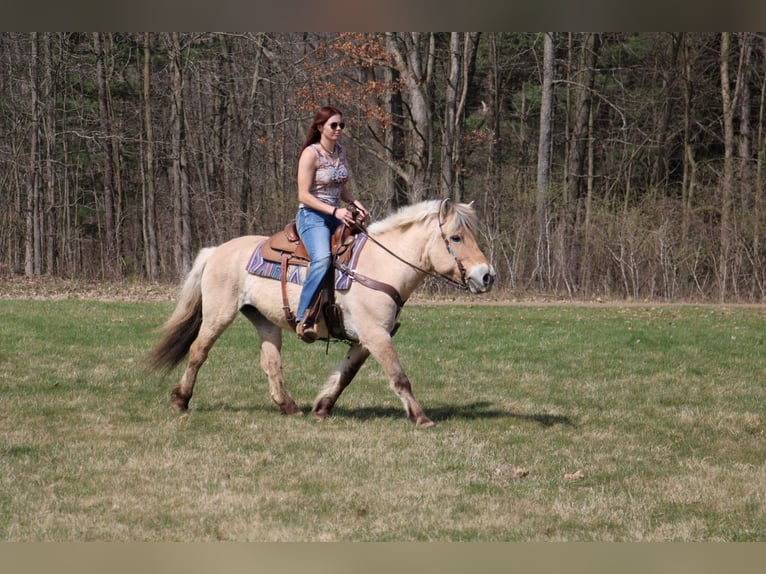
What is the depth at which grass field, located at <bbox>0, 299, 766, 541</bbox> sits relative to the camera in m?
5.39

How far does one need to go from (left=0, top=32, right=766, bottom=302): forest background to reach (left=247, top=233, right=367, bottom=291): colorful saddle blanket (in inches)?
640

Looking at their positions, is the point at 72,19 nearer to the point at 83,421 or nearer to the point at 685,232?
the point at 83,421

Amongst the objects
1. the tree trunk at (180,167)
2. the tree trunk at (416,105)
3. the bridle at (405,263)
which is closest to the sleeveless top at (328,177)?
the bridle at (405,263)

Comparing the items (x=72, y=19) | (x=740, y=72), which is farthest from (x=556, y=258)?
(x=72, y=19)

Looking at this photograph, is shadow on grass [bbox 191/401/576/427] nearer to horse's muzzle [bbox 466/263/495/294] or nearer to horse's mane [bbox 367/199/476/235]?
horse's muzzle [bbox 466/263/495/294]

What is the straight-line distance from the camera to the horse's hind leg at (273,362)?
29.0 feet

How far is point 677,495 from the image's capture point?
6062 mm

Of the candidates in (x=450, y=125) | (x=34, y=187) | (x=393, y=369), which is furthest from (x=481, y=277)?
(x=34, y=187)

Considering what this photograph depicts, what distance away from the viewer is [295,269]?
27.5 ft

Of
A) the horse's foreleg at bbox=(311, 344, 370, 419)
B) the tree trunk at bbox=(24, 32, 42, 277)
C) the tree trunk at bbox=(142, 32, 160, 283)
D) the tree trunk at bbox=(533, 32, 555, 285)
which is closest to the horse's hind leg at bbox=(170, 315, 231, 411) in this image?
the horse's foreleg at bbox=(311, 344, 370, 419)

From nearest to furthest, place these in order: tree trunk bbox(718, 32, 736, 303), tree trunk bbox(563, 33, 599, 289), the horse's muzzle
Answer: the horse's muzzle < tree trunk bbox(718, 32, 736, 303) < tree trunk bbox(563, 33, 599, 289)

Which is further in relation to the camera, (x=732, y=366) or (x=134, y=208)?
(x=134, y=208)

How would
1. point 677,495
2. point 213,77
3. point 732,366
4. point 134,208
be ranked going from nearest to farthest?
point 677,495
point 732,366
point 213,77
point 134,208

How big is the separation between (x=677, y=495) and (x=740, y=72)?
87.7 feet
